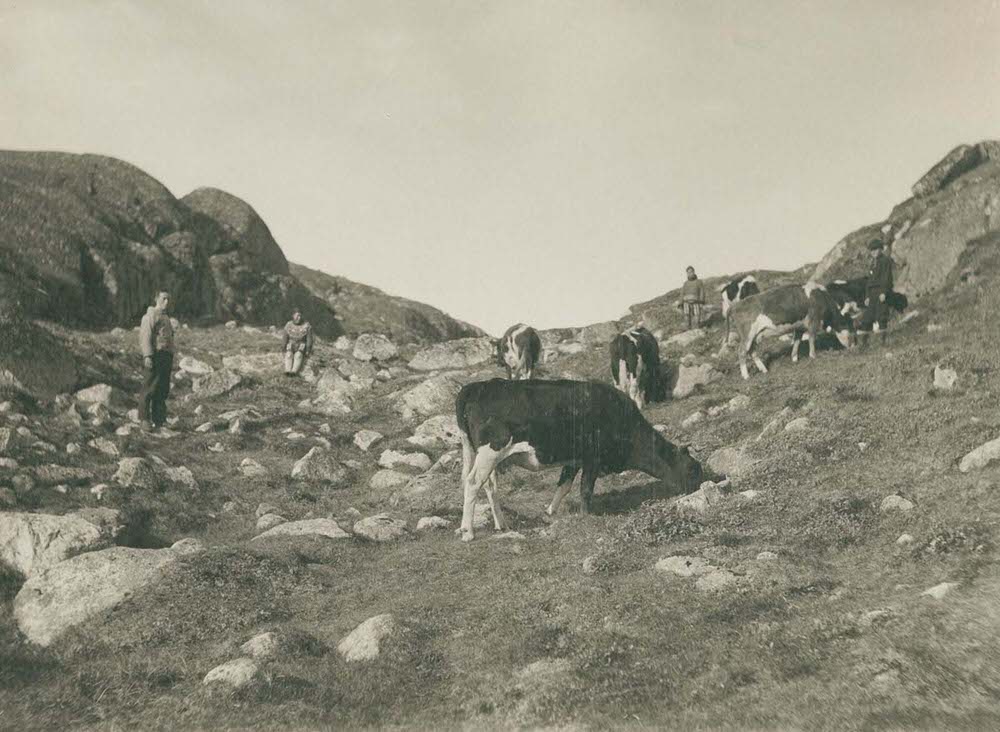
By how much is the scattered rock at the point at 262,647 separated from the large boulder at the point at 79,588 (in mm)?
2115

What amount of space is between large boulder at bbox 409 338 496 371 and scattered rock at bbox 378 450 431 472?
1234 centimetres

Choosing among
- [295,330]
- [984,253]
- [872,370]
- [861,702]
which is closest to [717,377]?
[872,370]

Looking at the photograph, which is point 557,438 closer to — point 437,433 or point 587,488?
point 587,488

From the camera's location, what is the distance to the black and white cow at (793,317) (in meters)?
22.5

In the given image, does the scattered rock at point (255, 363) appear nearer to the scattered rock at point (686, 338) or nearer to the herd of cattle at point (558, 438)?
the scattered rock at point (686, 338)

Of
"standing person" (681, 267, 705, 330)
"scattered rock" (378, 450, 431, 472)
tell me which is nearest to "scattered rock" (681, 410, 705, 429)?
"scattered rock" (378, 450, 431, 472)

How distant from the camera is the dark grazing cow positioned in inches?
532

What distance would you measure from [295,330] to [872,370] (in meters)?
16.9

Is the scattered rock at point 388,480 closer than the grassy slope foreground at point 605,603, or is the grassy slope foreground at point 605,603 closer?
the grassy slope foreground at point 605,603

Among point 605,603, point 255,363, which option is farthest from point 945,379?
point 255,363

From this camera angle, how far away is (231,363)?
2809cm

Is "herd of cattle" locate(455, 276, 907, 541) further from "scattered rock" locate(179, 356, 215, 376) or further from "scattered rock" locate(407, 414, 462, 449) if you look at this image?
"scattered rock" locate(179, 356, 215, 376)

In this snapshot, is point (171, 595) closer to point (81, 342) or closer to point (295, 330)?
point (81, 342)

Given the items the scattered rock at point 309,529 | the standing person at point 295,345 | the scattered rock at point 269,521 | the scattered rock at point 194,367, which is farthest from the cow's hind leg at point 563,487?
the standing person at point 295,345
